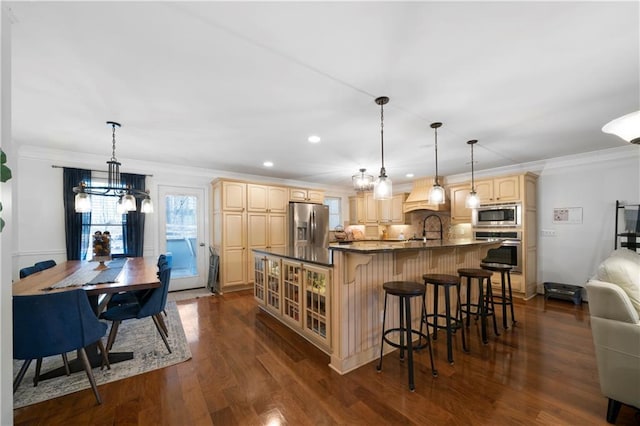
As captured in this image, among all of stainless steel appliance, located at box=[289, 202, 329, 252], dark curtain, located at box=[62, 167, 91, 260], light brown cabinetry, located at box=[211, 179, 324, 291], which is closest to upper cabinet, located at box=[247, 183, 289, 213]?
light brown cabinetry, located at box=[211, 179, 324, 291]

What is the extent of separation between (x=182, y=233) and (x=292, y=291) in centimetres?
328

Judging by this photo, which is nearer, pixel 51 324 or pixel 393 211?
pixel 51 324

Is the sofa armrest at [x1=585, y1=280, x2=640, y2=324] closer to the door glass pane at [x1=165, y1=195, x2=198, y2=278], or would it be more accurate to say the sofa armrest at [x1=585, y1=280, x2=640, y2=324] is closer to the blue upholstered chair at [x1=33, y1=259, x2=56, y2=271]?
the blue upholstered chair at [x1=33, y1=259, x2=56, y2=271]

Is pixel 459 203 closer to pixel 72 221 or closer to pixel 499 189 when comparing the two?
pixel 499 189

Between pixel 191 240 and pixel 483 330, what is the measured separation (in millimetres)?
5136

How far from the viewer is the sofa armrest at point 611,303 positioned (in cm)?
163

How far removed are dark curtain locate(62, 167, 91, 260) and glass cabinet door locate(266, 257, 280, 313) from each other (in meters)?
3.13

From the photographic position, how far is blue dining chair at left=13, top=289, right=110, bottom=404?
1703 mm

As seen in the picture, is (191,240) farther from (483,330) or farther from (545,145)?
(545,145)

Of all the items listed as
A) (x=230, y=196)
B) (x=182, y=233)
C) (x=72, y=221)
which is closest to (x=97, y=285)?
(x=72, y=221)

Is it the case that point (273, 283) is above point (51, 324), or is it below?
below

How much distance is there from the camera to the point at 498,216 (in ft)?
15.3

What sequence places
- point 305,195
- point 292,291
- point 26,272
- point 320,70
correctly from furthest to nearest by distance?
point 305,195, point 292,291, point 26,272, point 320,70

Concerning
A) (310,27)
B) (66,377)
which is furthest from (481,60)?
(66,377)
